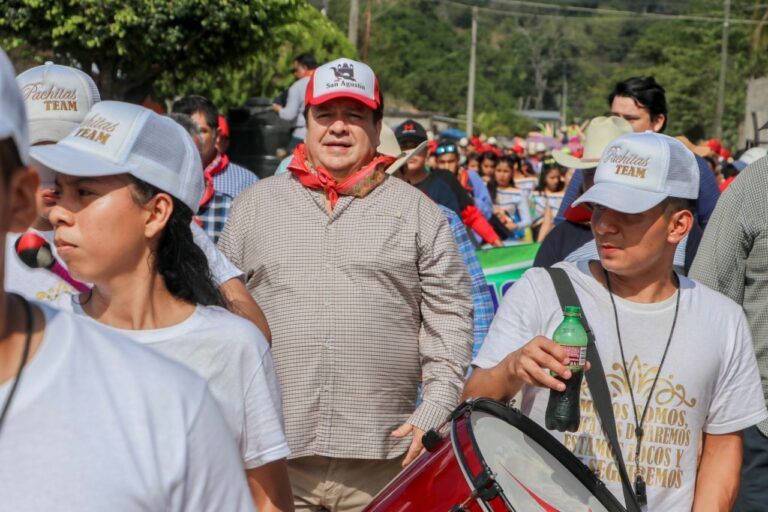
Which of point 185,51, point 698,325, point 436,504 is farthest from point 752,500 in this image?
point 185,51

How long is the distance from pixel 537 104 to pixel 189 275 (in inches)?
5300

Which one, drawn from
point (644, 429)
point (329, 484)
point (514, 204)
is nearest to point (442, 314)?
point (329, 484)

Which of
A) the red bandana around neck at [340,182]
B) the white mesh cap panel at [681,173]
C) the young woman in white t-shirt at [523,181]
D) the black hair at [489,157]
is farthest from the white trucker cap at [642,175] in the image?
the black hair at [489,157]

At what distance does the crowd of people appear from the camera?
1.65 metres

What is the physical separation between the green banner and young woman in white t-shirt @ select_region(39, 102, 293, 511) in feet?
17.5

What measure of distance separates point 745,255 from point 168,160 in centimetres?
268

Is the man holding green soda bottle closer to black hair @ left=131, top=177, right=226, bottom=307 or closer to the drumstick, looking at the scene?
black hair @ left=131, top=177, right=226, bottom=307

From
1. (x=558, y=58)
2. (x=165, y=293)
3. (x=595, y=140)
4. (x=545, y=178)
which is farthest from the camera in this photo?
(x=558, y=58)

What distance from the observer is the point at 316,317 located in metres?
4.59

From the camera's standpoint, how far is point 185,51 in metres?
20.0

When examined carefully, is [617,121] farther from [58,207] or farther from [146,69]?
[146,69]

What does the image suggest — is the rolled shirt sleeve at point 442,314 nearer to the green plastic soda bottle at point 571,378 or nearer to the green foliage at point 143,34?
the green plastic soda bottle at point 571,378

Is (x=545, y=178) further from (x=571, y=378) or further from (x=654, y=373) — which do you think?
(x=571, y=378)

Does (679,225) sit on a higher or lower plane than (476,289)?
higher
